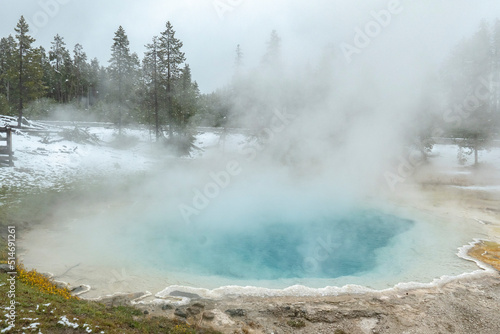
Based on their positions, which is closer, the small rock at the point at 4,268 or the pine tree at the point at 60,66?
the small rock at the point at 4,268

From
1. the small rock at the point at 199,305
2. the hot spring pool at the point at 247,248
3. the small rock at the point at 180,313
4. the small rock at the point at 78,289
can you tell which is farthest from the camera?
the hot spring pool at the point at 247,248

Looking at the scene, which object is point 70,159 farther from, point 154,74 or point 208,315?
point 208,315

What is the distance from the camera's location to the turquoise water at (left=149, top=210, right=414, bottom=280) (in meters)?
8.72

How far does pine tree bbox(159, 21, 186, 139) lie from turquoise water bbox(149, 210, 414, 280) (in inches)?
577

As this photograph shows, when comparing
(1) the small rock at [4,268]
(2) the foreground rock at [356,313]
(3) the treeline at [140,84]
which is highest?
(3) the treeline at [140,84]

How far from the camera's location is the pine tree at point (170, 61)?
23938mm

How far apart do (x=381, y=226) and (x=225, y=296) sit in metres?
8.76

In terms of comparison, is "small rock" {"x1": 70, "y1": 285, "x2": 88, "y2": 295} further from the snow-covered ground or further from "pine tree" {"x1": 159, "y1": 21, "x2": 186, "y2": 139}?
"pine tree" {"x1": 159, "y1": 21, "x2": 186, "y2": 139}

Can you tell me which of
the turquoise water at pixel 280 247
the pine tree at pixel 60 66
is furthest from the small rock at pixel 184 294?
the pine tree at pixel 60 66

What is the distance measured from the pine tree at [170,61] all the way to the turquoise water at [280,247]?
14.7m

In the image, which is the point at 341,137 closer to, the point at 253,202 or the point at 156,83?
the point at 253,202

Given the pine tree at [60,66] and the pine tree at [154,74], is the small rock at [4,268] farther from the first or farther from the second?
the pine tree at [60,66]

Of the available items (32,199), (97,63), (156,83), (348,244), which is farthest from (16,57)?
(97,63)

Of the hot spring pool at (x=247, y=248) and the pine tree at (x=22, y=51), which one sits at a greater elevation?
the pine tree at (x=22, y=51)
